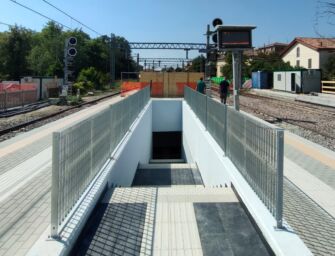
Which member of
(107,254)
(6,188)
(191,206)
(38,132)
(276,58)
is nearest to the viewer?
(107,254)

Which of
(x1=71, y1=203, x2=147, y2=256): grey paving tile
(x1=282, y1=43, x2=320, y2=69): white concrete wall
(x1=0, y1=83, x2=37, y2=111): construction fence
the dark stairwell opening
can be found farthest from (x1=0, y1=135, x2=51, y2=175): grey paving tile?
(x1=282, y1=43, x2=320, y2=69): white concrete wall

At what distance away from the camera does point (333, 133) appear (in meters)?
15.7

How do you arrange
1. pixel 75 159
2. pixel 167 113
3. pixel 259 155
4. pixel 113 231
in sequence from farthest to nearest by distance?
pixel 167 113 < pixel 259 155 < pixel 75 159 < pixel 113 231

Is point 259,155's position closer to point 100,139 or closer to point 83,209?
point 83,209

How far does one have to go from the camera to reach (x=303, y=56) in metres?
65.1

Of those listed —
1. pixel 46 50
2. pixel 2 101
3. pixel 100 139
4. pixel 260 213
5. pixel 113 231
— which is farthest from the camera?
pixel 46 50

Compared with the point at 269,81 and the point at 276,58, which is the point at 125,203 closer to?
the point at 269,81

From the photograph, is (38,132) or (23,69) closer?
(38,132)

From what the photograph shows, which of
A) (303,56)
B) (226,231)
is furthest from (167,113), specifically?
(303,56)

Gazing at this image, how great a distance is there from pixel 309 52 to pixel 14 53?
50602mm

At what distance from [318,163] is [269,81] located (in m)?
46.8

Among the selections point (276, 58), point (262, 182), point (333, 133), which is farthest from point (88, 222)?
point (276, 58)

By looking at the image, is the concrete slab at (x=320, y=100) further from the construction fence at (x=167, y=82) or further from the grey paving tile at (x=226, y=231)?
the grey paving tile at (x=226, y=231)

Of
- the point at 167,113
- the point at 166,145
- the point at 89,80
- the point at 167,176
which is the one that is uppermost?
the point at 89,80
